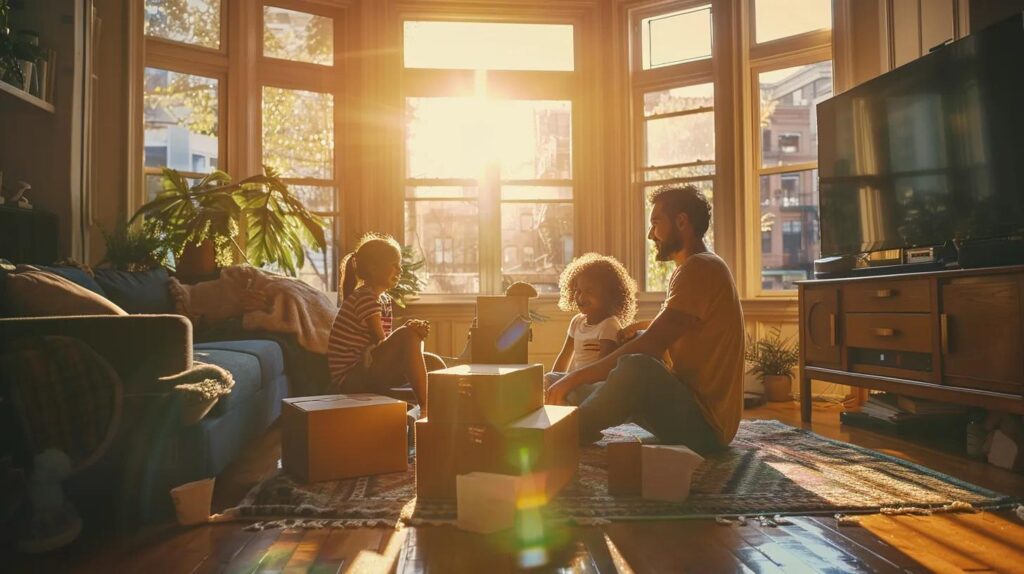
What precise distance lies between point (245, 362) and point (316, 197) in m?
2.70

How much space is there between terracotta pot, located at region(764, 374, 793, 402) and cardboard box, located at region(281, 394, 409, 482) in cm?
276

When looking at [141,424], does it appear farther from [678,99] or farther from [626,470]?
[678,99]

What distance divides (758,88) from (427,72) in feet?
7.58

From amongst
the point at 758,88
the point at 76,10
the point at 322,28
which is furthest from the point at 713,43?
the point at 76,10

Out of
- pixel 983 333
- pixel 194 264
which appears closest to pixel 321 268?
pixel 194 264

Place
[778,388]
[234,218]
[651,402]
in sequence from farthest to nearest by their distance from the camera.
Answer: [778,388] < [234,218] < [651,402]

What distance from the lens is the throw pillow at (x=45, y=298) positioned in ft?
6.61

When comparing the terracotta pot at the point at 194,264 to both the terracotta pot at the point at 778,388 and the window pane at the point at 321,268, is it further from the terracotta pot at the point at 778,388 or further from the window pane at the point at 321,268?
the terracotta pot at the point at 778,388

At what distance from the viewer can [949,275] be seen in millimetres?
2695

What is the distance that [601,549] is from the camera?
160 centimetres

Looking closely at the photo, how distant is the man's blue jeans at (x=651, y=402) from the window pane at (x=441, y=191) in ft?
10.4

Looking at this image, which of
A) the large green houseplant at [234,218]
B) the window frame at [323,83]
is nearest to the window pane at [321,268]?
the window frame at [323,83]

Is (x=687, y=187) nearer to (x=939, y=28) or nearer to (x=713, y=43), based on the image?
(x=939, y=28)

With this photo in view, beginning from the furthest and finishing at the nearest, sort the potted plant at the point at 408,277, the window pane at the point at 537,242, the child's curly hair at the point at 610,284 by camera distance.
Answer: the window pane at the point at 537,242 → the potted plant at the point at 408,277 → the child's curly hair at the point at 610,284
